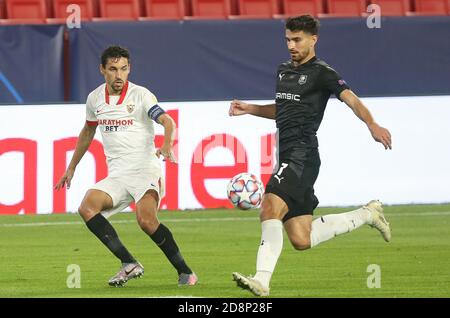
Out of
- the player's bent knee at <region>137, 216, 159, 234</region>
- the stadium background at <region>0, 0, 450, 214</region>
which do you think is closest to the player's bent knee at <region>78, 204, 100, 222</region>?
the player's bent knee at <region>137, 216, 159, 234</region>

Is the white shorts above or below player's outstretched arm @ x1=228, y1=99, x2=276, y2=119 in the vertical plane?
below

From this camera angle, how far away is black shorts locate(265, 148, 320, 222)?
9.78 m

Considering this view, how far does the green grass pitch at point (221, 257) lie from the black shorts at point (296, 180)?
653 millimetres

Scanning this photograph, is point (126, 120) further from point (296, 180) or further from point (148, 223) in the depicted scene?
point (296, 180)

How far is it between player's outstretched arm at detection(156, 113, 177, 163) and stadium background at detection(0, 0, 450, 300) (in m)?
2.61

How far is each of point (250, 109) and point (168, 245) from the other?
1293 millimetres

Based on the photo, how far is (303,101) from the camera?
9.93 meters

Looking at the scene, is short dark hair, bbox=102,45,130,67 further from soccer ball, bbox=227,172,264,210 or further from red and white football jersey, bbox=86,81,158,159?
soccer ball, bbox=227,172,264,210

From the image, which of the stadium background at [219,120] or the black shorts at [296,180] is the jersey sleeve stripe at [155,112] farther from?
the stadium background at [219,120]

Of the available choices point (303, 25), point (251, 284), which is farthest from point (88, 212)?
point (303, 25)

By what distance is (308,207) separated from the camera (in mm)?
9969

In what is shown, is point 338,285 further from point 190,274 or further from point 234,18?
point 234,18

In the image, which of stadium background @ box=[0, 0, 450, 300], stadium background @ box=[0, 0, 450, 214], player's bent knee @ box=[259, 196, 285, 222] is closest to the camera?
player's bent knee @ box=[259, 196, 285, 222]
